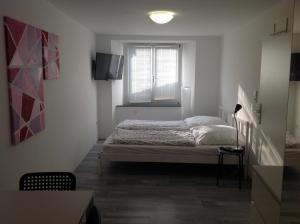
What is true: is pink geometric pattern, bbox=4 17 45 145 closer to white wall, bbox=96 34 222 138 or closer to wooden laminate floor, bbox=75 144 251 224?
wooden laminate floor, bbox=75 144 251 224

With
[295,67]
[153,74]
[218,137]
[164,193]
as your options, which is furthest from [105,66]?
[295,67]

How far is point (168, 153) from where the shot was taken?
4262 mm

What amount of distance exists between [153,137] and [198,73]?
2414mm

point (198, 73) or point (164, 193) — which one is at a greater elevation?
point (198, 73)

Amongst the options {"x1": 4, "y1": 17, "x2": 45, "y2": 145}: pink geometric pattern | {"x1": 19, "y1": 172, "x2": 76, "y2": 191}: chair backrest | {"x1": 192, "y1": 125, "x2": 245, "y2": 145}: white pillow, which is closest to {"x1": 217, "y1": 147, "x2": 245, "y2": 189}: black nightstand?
{"x1": 192, "y1": 125, "x2": 245, "y2": 145}: white pillow

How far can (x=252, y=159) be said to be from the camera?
4117mm

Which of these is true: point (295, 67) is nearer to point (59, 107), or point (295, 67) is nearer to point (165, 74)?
point (59, 107)

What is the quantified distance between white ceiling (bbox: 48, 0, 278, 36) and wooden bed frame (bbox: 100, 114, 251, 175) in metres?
1.65

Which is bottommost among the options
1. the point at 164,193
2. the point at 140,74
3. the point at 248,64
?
the point at 164,193

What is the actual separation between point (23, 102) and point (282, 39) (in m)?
2.80

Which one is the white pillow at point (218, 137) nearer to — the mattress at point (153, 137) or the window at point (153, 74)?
the mattress at point (153, 137)

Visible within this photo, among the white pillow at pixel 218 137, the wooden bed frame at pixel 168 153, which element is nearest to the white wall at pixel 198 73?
the white pillow at pixel 218 137

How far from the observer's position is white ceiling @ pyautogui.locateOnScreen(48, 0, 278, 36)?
10.7 ft

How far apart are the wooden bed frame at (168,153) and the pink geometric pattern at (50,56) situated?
1423mm
